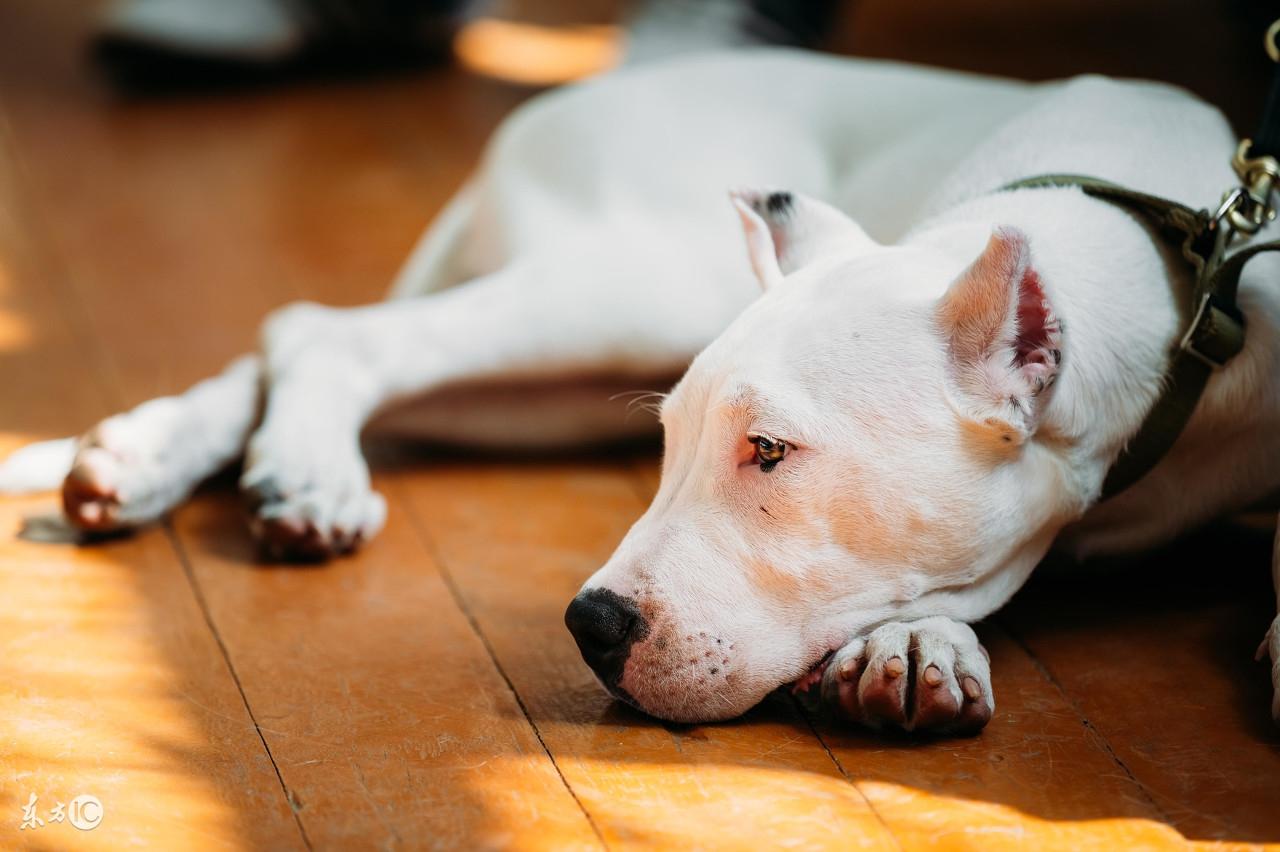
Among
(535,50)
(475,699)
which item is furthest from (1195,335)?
(535,50)

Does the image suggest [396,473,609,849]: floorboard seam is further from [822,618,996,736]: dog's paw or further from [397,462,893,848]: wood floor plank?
[822,618,996,736]: dog's paw

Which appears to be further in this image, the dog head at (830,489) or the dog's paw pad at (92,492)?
the dog's paw pad at (92,492)

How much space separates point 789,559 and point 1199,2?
3.98m

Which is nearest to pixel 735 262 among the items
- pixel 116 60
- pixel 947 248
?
pixel 947 248

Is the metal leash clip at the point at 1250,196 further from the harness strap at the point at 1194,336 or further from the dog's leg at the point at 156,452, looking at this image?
the dog's leg at the point at 156,452

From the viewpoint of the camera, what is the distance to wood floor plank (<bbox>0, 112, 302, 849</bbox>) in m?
1.46

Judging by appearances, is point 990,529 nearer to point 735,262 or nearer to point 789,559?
point 789,559

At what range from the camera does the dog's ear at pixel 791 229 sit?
1.79m

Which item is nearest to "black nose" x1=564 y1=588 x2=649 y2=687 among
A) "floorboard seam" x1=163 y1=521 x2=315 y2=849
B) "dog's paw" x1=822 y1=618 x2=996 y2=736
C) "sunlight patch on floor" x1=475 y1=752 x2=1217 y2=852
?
"sunlight patch on floor" x1=475 y1=752 x2=1217 y2=852

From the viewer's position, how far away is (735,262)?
2.35 meters

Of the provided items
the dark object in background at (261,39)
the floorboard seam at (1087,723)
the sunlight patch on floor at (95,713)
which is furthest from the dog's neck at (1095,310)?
the dark object in background at (261,39)

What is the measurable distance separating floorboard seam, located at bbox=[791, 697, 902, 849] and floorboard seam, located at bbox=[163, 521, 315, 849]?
546 millimetres

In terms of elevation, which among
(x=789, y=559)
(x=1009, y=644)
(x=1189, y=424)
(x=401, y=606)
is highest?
(x=1189, y=424)

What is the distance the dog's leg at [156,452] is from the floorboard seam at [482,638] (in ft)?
0.93
